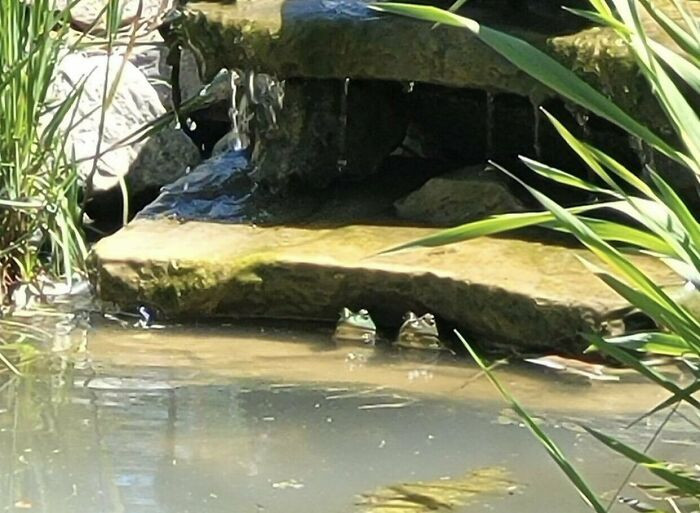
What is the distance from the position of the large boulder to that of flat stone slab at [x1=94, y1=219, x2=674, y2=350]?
0.97 meters

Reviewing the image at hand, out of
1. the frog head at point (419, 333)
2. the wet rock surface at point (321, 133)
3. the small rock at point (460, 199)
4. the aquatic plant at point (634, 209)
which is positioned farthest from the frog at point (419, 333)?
the aquatic plant at point (634, 209)

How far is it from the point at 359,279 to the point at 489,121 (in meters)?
1.04

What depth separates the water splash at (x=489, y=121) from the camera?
421 centimetres

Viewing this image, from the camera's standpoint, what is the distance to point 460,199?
12.6 feet

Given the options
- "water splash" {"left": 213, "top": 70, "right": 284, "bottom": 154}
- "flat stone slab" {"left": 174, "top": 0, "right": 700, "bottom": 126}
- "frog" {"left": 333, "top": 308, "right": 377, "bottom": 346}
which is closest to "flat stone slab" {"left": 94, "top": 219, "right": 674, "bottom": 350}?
"frog" {"left": 333, "top": 308, "right": 377, "bottom": 346}

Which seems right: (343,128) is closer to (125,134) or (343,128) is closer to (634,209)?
(125,134)

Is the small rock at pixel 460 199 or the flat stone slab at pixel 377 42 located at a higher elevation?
the flat stone slab at pixel 377 42

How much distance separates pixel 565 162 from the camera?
408 centimetres

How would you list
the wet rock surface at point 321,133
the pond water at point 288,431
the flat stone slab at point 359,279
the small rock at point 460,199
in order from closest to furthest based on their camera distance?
the pond water at point 288,431 < the flat stone slab at point 359,279 < the small rock at point 460,199 < the wet rock surface at point 321,133

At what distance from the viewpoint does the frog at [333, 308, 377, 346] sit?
11.1 ft

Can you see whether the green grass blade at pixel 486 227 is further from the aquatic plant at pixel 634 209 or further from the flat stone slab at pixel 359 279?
the flat stone slab at pixel 359 279

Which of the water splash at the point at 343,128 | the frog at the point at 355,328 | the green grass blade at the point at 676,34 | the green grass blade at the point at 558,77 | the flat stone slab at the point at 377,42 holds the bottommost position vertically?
the frog at the point at 355,328

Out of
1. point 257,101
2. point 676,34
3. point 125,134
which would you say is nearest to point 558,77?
point 676,34

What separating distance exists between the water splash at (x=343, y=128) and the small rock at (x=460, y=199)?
1.16ft
